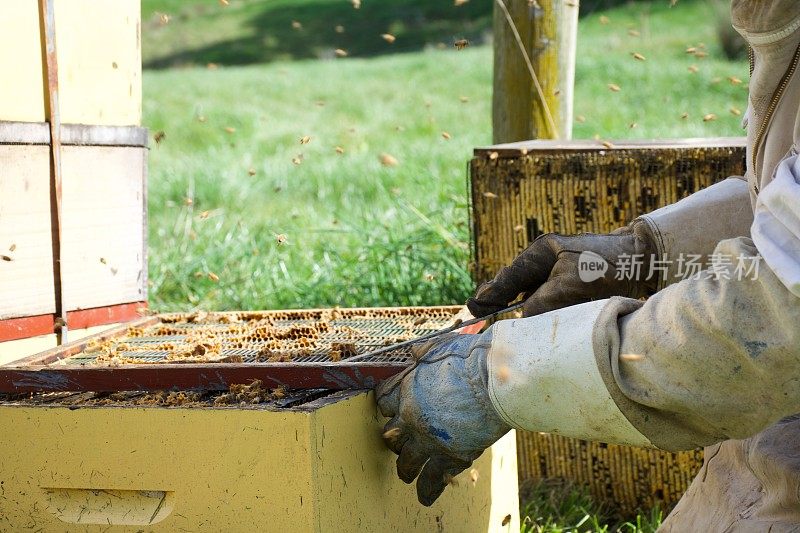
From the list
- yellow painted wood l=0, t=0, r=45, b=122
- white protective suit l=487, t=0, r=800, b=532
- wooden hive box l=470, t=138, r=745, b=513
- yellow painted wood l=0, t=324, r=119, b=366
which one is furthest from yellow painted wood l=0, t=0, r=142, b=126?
white protective suit l=487, t=0, r=800, b=532

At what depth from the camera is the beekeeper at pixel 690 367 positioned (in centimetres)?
139

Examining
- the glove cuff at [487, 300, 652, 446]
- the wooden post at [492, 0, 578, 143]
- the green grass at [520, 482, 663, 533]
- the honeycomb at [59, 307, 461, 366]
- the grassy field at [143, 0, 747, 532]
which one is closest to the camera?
the glove cuff at [487, 300, 652, 446]

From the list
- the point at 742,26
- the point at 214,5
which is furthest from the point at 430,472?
the point at 214,5

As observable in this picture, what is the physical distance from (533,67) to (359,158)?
4.04m

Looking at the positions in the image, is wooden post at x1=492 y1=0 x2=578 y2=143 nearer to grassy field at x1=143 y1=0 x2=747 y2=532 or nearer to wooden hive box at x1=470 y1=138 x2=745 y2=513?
grassy field at x1=143 y1=0 x2=747 y2=532

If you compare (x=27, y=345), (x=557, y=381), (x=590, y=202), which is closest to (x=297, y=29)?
(x=590, y=202)

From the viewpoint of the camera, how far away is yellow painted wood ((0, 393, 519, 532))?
60.7 inches

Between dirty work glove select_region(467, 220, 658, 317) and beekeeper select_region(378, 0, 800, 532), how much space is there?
34cm

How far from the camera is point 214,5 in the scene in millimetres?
27594

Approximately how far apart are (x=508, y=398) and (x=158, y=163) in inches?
252

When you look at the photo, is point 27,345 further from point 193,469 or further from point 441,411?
point 441,411

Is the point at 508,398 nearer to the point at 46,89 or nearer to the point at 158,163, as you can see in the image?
the point at 46,89

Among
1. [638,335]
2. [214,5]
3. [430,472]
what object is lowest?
[430,472]

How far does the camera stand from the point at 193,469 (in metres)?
1.60
